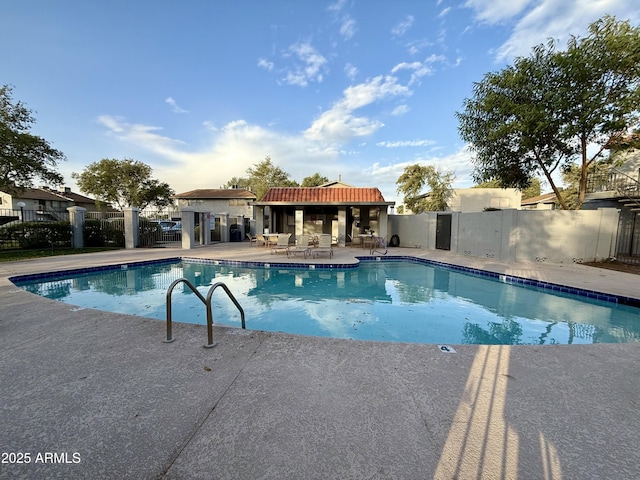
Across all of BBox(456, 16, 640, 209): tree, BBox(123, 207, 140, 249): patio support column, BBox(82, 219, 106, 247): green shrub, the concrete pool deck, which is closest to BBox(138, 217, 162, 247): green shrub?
BBox(123, 207, 140, 249): patio support column

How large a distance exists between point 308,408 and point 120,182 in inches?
1332

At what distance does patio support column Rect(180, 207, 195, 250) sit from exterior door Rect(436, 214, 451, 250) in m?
13.0

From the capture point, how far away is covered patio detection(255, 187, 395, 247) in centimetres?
1506

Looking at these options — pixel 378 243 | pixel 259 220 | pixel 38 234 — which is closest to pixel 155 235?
pixel 38 234

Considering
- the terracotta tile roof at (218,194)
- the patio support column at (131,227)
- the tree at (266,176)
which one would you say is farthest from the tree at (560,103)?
the tree at (266,176)

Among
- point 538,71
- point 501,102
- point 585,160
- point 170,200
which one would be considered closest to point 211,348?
point 501,102

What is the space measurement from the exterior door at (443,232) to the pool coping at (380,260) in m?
3.50

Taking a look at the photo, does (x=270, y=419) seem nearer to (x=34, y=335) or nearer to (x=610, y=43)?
(x=34, y=335)

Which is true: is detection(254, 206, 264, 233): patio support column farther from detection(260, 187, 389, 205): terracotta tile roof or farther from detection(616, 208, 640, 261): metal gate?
detection(616, 208, 640, 261): metal gate

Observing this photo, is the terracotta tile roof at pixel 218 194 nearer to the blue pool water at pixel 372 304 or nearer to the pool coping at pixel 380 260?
the pool coping at pixel 380 260

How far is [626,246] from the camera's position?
11828 millimetres

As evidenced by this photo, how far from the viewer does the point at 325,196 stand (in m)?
15.5

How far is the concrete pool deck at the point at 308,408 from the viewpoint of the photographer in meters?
1.51

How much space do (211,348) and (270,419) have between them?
133 centimetres
